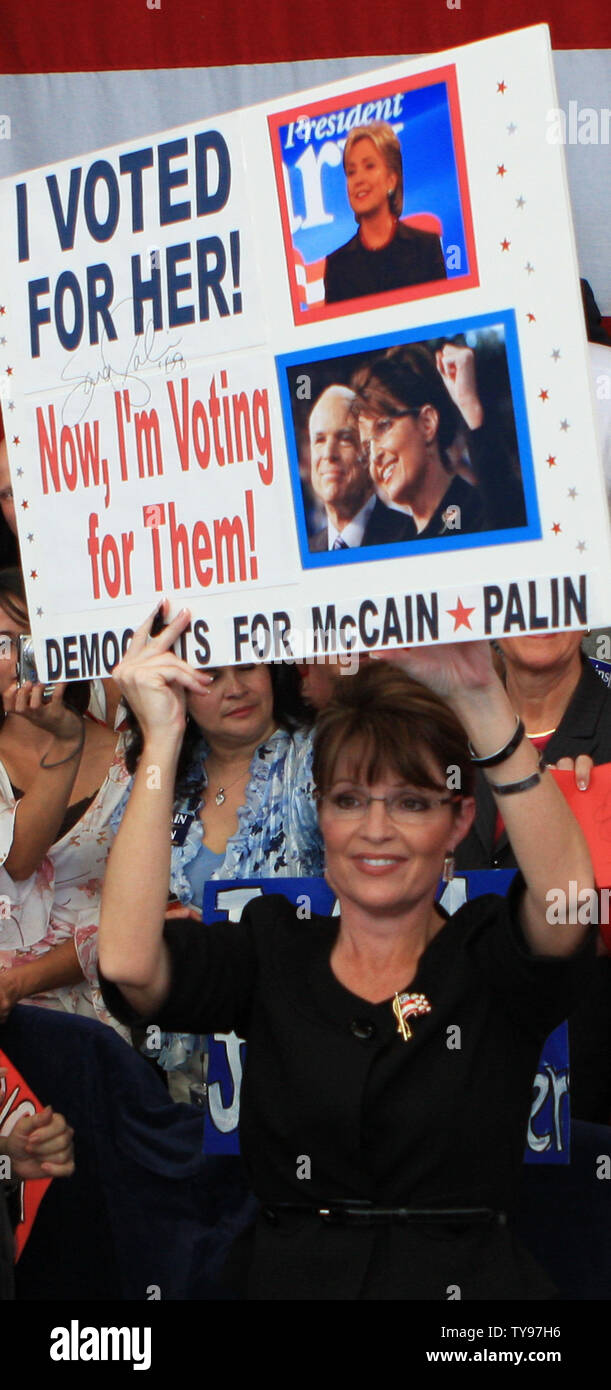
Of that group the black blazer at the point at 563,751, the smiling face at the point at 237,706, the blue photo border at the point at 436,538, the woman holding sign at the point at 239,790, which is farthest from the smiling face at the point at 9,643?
the blue photo border at the point at 436,538

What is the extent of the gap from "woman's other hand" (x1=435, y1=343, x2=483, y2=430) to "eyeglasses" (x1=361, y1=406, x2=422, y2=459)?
0.19ft

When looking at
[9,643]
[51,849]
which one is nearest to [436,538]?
[9,643]

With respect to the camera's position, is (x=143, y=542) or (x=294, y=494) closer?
(x=294, y=494)

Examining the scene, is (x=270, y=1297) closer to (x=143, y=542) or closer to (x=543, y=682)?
(x=143, y=542)

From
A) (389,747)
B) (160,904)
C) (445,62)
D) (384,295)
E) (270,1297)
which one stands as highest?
(445,62)

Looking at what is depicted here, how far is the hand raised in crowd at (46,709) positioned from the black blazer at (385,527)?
3.14 feet

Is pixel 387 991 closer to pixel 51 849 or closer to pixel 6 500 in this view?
pixel 51 849

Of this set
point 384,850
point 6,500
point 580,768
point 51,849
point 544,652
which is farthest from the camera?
point 6,500

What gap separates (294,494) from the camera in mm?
2037

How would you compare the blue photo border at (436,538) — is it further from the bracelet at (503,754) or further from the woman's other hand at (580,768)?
the woman's other hand at (580,768)

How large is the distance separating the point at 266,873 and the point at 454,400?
1214 mm

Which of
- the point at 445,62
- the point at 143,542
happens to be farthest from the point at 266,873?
the point at 445,62

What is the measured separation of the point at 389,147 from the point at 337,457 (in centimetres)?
40

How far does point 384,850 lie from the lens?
207 centimetres
